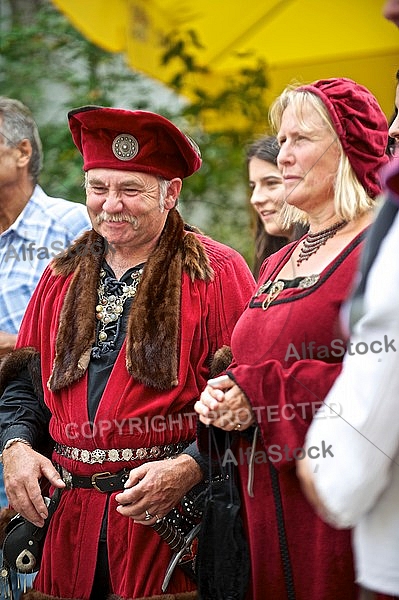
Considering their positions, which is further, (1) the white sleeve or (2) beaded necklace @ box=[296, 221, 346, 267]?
(2) beaded necklace @ box=[296, 221, 346, 267]

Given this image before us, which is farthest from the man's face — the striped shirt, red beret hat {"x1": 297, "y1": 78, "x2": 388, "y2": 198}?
the striped shirt

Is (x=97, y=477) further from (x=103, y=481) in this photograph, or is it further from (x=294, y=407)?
(x=294, y=407)

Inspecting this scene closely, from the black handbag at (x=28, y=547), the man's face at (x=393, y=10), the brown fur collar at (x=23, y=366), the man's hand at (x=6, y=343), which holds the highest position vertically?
the man's face at (x=393, y=10)

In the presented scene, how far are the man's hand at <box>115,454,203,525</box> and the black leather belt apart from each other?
45 mm

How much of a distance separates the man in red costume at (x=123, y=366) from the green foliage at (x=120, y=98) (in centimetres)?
65

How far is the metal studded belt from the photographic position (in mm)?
2789

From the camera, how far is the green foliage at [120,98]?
3.70m

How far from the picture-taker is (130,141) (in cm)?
290

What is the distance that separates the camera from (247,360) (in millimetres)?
2424

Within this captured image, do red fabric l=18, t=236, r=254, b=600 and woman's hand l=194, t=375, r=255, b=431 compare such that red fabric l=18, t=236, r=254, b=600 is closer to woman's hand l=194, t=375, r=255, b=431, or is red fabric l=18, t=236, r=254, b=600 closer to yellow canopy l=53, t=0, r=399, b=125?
woman's hand l=194, t=375, r=255, b=431

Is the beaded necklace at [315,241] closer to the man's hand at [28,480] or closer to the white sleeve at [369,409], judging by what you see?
the white sleeve at [369,409]

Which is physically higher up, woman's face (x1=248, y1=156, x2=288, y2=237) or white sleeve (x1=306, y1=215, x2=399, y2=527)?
white sleeve (x1=306, y1=215, x2=399, y2=527)

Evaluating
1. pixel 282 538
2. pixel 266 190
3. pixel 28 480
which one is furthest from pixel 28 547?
pixel 266 190

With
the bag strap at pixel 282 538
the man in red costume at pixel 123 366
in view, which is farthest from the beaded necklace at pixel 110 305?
A: the bag strap at pixel 282 538
